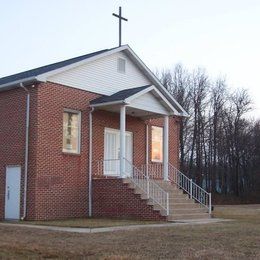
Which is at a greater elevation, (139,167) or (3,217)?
(139,167)

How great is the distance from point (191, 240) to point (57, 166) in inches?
363

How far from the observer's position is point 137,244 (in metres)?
12.0

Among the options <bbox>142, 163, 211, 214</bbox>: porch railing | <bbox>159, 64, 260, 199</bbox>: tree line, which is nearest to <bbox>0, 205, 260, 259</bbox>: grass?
<bbox>142, 163, 211, 214</bbox>: porch railing

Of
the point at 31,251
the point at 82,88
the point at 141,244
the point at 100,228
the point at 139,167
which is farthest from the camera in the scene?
the point at 139,167

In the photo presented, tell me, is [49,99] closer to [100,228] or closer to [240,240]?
[100,228]

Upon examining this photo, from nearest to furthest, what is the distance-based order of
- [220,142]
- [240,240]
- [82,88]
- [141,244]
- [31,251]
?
[31,251]
[141,244]
[240,240]
[82,88]
[220,142]

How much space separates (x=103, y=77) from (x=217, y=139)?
48.7 meters

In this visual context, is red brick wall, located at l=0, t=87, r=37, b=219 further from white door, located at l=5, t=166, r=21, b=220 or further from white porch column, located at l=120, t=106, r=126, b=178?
white porch column, located at l=120, t=106, r=126, b=178

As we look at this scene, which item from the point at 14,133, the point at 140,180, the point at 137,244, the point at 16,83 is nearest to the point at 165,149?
the point at 140,180

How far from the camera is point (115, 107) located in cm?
2252

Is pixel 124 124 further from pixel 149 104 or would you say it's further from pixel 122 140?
pixel 149 104

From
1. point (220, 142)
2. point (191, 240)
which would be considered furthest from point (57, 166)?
point (220, 142)

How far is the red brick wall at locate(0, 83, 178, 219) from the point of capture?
20.2 metres

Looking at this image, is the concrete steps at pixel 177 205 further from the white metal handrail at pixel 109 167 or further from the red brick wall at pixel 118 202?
the white metal handrail at pixel 109 167
